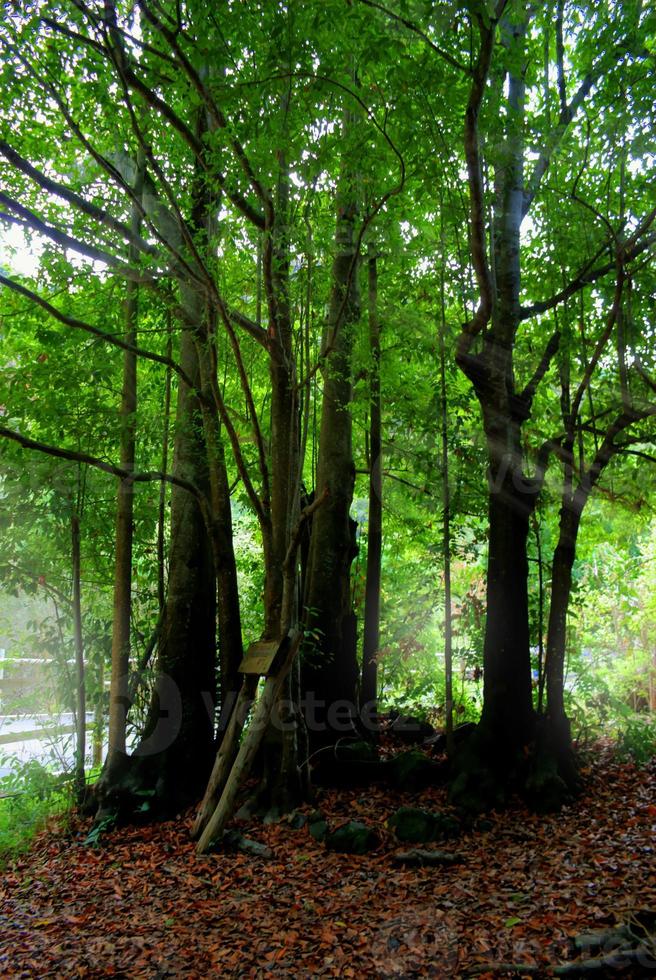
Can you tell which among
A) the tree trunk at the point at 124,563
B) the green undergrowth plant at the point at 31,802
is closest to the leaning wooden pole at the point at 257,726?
the tree trunk at the point at 124,563

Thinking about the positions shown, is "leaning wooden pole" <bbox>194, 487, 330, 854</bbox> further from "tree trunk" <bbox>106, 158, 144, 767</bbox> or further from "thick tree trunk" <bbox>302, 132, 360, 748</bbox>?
"tree trunk" <bbox>106, 158, 144, 767</bbox>

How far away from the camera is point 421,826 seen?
16.9 ft

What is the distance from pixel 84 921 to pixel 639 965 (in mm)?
3287

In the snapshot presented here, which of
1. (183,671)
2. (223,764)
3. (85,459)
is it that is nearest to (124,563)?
(183,671)

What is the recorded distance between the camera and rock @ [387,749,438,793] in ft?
20.3

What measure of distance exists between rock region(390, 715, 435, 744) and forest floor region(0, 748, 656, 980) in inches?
72.8

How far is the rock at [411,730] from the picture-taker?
782 centimetres

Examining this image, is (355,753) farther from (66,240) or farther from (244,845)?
(66,240)

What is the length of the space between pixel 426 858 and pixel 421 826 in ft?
1.27

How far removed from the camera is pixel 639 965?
3.07m

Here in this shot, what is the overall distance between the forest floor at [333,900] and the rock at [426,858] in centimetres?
8

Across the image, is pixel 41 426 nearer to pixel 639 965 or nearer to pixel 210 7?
pixel 210 7

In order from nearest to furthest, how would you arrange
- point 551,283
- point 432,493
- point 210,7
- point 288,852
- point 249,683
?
point 210,7, point 288,852, point 249,683, point 551,283, point 432,493

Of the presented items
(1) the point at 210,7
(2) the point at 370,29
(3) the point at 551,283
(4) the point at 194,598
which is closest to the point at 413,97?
(2) the point at 370,29
